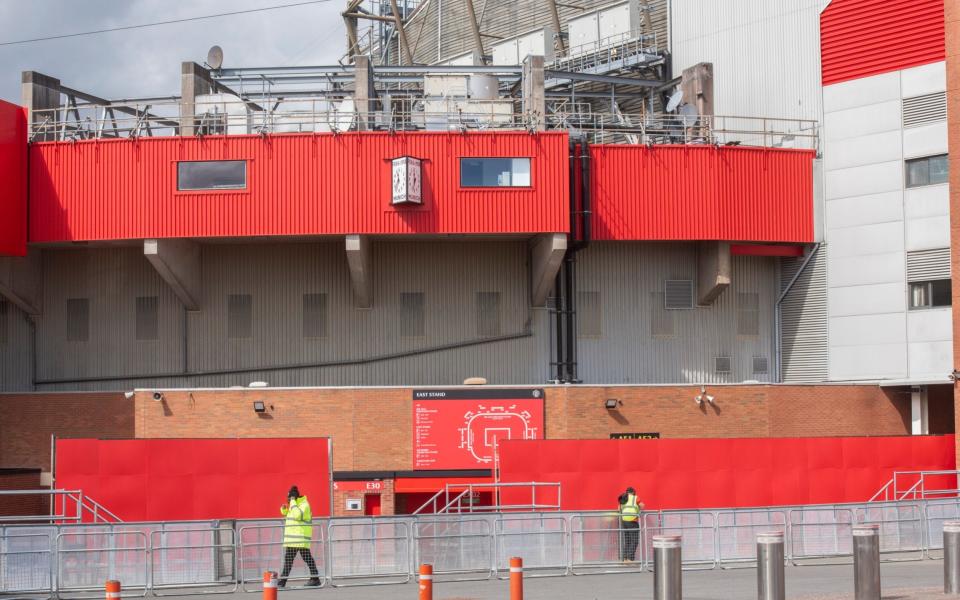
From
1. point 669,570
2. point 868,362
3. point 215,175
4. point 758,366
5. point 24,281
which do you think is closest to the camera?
point 669,570

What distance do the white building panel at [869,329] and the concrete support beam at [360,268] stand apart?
16431 mm

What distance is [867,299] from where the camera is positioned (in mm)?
44781

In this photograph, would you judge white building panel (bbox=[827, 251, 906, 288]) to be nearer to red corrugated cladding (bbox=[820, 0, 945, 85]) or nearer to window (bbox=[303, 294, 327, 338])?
red corrugated cladding (bbox=[820, 0, 945, 85])

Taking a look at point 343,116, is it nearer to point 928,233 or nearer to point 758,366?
point 758,366

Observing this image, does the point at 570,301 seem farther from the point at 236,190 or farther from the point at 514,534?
the point at 514,534

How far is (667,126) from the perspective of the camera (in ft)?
155

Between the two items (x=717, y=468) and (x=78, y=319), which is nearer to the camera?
(x=717, y=468)

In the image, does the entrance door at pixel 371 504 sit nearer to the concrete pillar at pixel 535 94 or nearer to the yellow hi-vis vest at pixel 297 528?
the concrete pillar at pixel 535 94

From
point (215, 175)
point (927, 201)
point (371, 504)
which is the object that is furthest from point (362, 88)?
point (927, 201)

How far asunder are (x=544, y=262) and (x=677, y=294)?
20.7ft

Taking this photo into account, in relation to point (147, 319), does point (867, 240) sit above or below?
above

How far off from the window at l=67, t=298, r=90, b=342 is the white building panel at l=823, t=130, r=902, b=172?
89.8 feet

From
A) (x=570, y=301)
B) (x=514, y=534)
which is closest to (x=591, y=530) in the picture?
(x=514, y=534)

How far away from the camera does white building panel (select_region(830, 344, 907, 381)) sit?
143 ft
